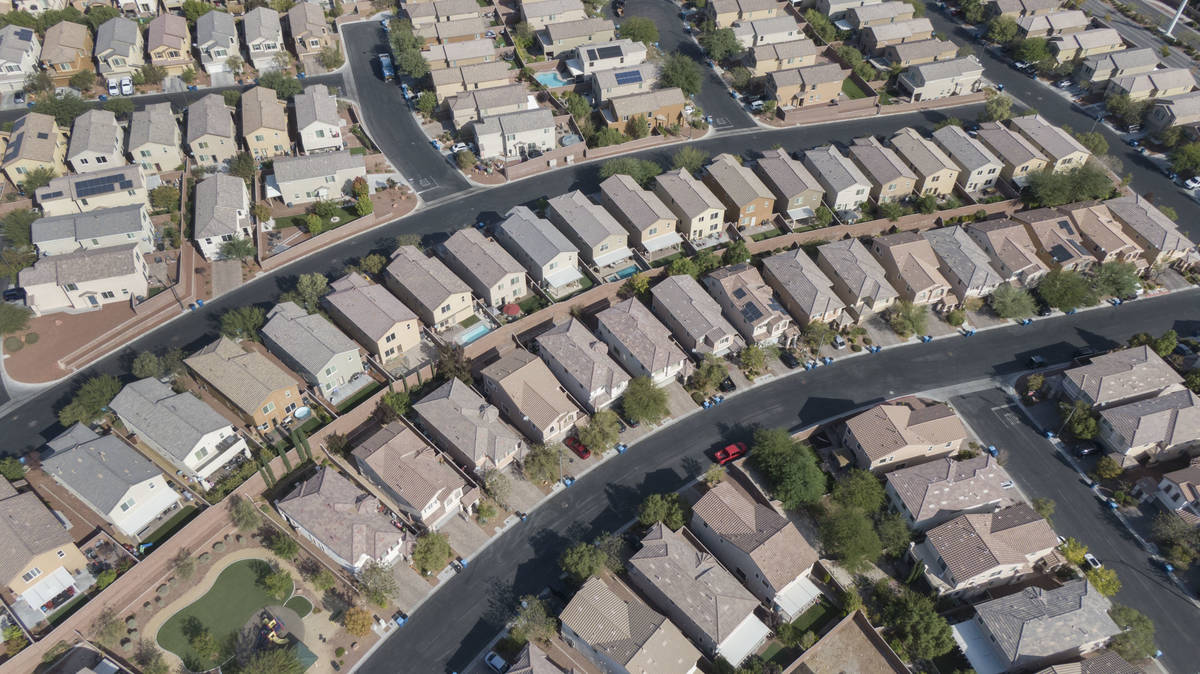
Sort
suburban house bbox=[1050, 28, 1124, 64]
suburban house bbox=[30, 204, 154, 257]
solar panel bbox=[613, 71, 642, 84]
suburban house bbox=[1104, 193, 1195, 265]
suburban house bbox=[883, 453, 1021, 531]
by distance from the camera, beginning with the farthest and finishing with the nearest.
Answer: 1. suburban house bbox=[1050, 28, 1124, 64]
2. solar panel bbox=[613, 71, 642, 84]
3. suburban house bbox=[1104, 193, 1195, 265]
4. suburban house bbox=[30, 204, 154, 257]
5. suburban house bbox=[883, 453, 1021, 531]

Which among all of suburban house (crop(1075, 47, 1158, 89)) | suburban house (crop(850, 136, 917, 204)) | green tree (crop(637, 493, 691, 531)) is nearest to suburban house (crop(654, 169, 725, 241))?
suburban house (crop(850, 136, 917, 204))

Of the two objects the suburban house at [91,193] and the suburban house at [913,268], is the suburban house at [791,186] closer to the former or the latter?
the suburban house at [913,268]

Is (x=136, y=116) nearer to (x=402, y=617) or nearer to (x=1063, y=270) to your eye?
(x=402, y=617)

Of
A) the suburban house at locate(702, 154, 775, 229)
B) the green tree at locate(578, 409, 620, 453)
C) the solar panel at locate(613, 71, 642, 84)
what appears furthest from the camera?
the solar panel at locate(613, 71, 642, 84)

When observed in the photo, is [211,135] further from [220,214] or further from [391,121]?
[391,121]

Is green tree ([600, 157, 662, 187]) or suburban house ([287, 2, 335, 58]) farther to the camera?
suburban house ([287, 2, 335, 58])

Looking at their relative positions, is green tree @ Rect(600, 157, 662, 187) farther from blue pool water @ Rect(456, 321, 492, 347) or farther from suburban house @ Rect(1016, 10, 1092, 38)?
suburban house @ Rect(1016, 10, 1092, 38)
